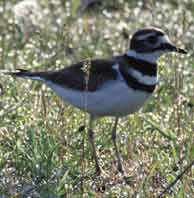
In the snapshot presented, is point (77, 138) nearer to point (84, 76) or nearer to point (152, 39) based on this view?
point (84, 76)

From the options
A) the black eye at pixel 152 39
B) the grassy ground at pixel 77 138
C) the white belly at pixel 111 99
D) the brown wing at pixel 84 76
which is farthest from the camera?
the black eye at pixel 152 39

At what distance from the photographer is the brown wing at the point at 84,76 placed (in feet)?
21.2

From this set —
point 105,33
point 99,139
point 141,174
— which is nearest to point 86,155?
point 99,139

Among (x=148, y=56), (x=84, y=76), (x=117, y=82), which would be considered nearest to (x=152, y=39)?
(x=148, y=56)

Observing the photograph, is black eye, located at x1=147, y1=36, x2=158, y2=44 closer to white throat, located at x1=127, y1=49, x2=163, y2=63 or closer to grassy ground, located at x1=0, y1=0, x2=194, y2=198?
white throat, located at x1=127, y1=49, x2=163, y2=63

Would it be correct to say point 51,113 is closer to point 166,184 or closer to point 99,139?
point 99,139

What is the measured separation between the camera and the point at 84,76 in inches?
257

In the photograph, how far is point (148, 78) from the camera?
645 cm

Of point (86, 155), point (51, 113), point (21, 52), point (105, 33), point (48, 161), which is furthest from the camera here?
point (105, 33)

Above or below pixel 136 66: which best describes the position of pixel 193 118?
below

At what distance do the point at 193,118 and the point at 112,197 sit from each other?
133cm

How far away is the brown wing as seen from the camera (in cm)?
646

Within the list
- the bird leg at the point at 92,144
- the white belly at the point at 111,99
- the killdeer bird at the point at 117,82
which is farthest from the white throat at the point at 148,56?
the bird leg at the point at 92,144

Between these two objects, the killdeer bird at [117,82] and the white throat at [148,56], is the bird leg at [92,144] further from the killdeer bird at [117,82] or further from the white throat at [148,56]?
the white throat at [148,56]
